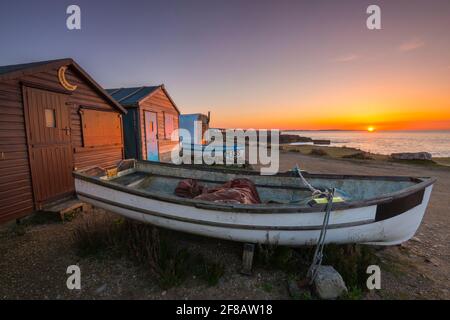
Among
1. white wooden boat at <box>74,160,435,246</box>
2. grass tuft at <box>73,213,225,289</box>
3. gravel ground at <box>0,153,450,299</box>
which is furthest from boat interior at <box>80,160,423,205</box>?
gravel ground at <box>0,153,450,299</box>

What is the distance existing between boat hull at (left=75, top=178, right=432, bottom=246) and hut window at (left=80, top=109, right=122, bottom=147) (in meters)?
4.51

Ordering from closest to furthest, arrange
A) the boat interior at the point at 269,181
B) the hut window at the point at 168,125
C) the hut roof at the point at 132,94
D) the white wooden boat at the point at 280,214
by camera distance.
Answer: the white wooden boat at the point at 280,214, the boat interior at the point at 269,181, the hut roof at the point at 132,94, the hut window at the point at 168,125

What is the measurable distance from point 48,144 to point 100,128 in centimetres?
223

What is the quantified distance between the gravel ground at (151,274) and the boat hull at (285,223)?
1.77 feet

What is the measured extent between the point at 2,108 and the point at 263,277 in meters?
6.47

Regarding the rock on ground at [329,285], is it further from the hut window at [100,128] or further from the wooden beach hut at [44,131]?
the hut window at [100,128]

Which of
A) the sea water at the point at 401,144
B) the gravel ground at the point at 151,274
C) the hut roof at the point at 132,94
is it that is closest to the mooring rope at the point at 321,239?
the gravel ground at the point at 151,274

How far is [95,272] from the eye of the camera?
3469 mm

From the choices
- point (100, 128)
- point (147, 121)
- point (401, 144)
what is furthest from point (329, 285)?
point (401, 144)

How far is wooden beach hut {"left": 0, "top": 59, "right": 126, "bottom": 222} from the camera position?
15.7 feet

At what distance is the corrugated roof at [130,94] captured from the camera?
11073 millimetres

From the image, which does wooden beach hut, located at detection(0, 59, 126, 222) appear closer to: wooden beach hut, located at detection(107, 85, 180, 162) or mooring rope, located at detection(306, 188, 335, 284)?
wooden beach hut, located at detection(107, 85, 180, 162)
